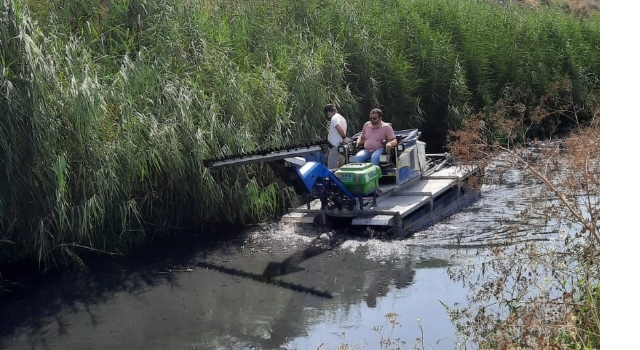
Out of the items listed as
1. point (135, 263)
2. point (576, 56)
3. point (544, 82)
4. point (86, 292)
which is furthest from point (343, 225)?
point (576, 56)

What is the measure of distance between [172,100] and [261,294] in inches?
121

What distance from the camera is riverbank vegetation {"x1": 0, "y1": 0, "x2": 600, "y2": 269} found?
29.3 feet

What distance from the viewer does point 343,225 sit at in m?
10.8

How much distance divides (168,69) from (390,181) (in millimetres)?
3435

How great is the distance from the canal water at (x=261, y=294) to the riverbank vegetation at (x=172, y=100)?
1.82 feet

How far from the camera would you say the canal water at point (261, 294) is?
738 cm

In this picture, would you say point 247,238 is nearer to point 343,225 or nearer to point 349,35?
point 343,225

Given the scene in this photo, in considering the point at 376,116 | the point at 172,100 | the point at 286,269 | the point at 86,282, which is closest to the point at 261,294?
the point at 286,269

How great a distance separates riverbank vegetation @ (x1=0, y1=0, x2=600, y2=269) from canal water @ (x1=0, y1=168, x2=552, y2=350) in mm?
555

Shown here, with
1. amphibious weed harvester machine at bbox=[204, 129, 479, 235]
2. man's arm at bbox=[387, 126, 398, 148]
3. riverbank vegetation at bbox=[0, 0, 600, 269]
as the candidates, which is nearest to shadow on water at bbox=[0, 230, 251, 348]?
riverbank vegetation at bbox=[0, 0, 600, 269]

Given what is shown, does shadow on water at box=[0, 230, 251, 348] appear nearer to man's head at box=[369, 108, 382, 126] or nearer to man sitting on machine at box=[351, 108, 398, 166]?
man sitting on machine at box=[351, 108, 398, 166]

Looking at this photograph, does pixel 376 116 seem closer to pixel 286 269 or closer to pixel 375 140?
pixel 375 140

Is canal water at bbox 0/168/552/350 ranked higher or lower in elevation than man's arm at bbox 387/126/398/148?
lower

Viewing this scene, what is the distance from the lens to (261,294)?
28.2 feet
